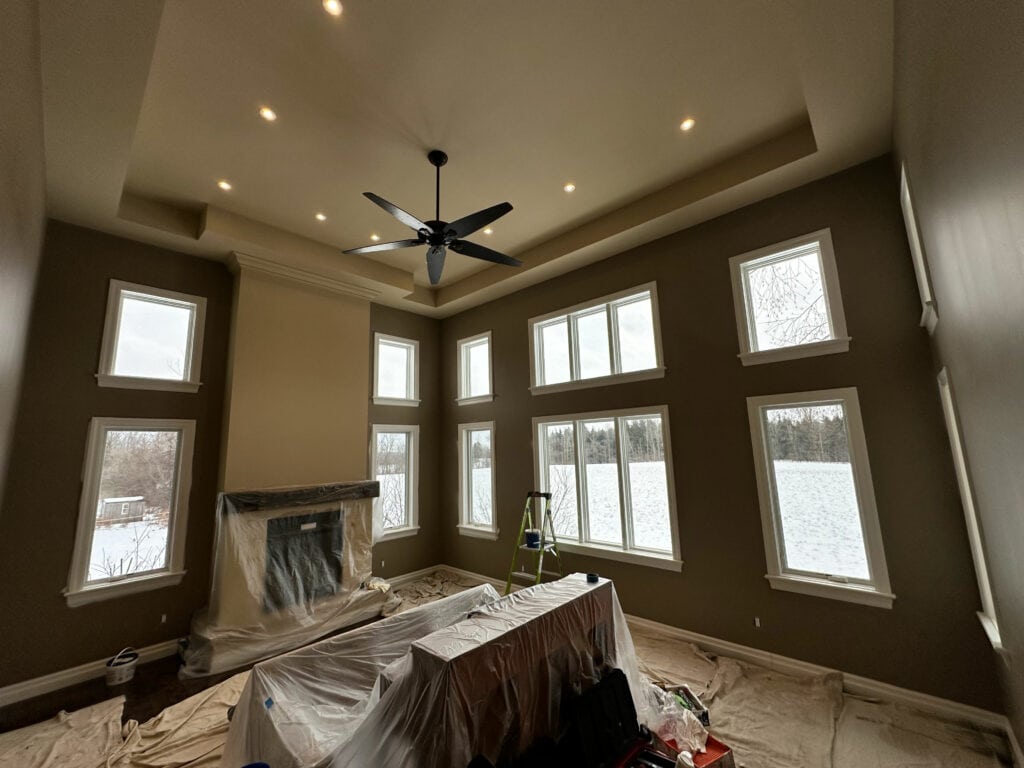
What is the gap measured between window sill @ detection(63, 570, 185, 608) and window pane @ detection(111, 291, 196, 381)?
6.48ft

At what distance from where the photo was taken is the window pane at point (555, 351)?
17.6ft

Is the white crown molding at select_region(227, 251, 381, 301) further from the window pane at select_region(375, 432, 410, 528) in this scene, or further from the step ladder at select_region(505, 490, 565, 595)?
the step ladder at select_region(505, 490, 565, 595)

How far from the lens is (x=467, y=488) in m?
6.30

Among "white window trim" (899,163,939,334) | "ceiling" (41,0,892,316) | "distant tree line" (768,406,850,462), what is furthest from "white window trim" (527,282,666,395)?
"white window trim" (899,163,939,334)

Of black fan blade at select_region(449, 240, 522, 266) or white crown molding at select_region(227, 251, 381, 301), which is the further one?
white crown molding at select_region(227, 251, 381, 301)

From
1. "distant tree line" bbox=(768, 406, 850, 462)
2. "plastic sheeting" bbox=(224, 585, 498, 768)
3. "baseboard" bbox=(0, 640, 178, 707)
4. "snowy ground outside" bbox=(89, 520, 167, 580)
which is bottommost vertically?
"baseboard" bbox=(0, 640, 178, 707)

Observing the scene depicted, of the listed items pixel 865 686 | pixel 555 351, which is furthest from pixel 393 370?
pixel 865 686

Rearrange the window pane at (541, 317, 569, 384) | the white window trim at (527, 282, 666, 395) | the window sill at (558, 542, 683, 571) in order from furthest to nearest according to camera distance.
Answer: the window pane at (541, 317, 569, 384) < the white window trim at (527, 282, 666, 395) < the window sill at (558, 542, 683, 571)

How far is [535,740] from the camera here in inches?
81.1

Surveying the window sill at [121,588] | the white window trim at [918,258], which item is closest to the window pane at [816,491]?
the white window trim at [918,258]

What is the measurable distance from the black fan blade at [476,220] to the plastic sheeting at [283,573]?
11.3ft

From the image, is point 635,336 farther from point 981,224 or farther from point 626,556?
point 981,224

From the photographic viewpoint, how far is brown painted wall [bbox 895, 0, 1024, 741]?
3.62 ft

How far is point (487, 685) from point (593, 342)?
3865 millimetres
